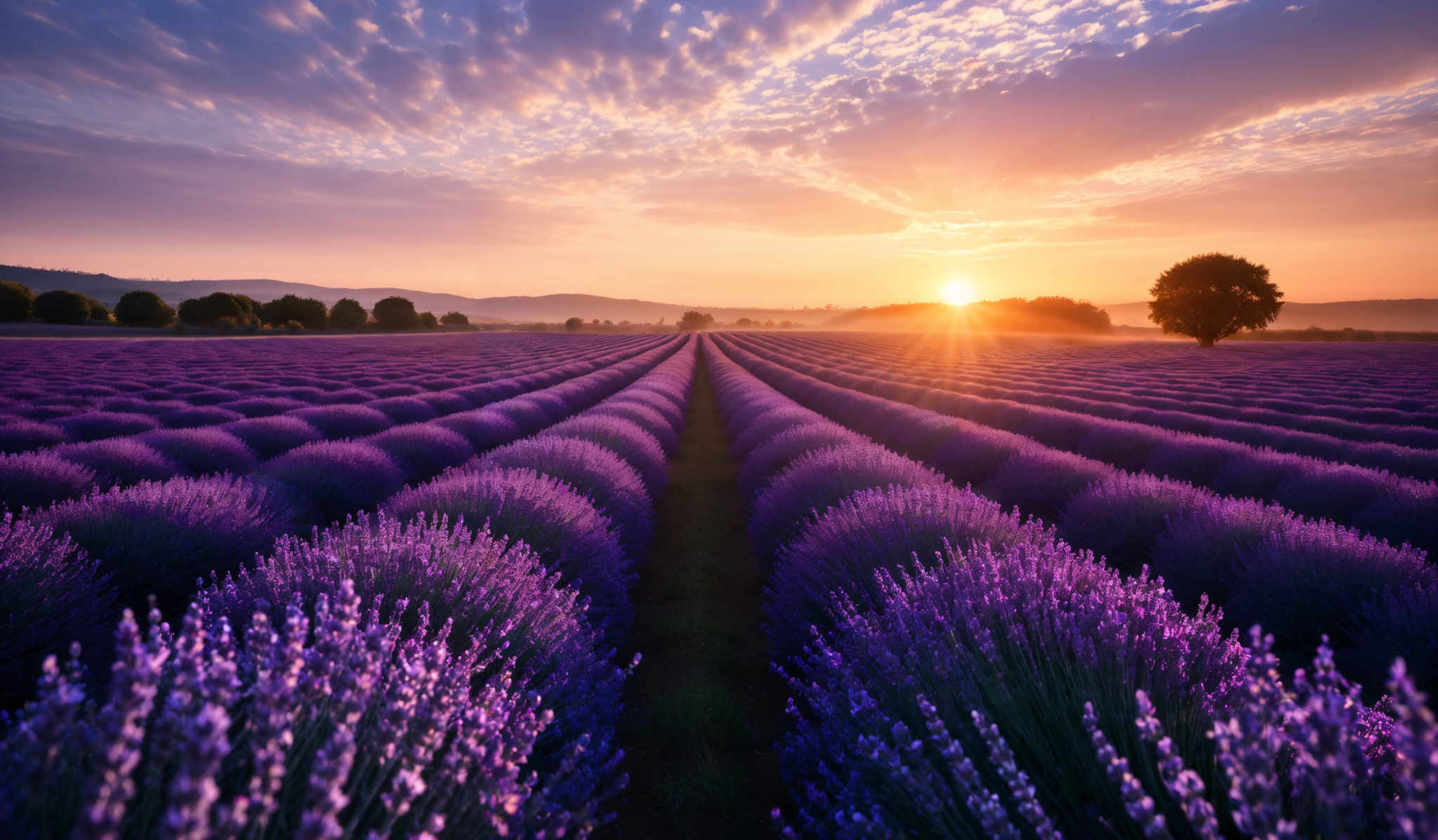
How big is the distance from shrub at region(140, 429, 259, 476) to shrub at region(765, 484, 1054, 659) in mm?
5888

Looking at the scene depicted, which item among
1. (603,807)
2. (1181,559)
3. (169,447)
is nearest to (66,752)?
(603,807)

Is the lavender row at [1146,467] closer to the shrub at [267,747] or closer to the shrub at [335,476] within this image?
the shrub at [267,747]

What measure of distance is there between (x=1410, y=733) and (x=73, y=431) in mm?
11350

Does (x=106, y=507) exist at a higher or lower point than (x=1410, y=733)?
lower

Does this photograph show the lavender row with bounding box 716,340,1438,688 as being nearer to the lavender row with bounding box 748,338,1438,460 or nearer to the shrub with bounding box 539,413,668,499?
the lavender row with bounding box 748,338,1438,460

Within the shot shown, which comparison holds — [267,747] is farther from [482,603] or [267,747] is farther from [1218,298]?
[1218,298]

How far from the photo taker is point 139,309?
4456 cm

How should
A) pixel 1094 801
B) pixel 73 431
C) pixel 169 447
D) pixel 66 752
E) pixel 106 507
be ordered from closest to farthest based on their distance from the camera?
pixel 66 752, pixel 1094 801, pixel 106 507, pixel 169 447, pixel 73 431

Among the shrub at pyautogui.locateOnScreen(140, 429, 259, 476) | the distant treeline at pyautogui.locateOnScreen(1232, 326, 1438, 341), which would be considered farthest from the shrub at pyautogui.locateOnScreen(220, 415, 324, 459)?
the distant treeline at pyautogui.locateOnScreen(1232, 326, 1438, 341)

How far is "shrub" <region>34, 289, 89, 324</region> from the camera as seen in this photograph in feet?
135

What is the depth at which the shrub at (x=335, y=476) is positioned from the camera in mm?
5348

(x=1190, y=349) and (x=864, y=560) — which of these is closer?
(x=864, y=560)

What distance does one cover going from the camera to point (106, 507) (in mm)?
3688

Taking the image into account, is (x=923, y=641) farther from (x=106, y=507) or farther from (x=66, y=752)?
(x=106, y=507)
